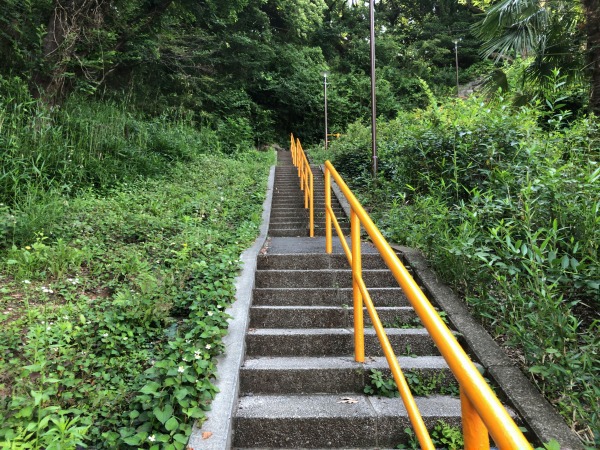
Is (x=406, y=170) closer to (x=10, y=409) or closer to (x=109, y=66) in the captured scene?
(x=10, y=409)

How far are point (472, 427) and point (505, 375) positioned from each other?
5.12 ft

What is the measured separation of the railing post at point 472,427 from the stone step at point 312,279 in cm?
252

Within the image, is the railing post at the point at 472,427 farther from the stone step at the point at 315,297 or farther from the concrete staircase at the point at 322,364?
the stone step at the point at 315,297

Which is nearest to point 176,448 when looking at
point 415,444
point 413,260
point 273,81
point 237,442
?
point 237,442

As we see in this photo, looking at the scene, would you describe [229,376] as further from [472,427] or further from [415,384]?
[472,427]

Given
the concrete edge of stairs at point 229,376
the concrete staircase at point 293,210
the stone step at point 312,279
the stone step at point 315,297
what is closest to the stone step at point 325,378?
the concrete edge of stairs at point 229,376

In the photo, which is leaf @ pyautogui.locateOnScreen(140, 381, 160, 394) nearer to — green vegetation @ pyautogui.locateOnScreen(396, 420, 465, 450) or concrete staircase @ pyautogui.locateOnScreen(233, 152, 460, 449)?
concrete staircase @ pyautogui.locateOnScreen(233, 152, 460, 449)

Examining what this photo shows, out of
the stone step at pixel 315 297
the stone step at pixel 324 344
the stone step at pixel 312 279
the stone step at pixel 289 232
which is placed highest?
the stone step at pixel 289 232

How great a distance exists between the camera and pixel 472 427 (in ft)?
3.14

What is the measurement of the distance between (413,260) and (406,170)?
2355 millimetres

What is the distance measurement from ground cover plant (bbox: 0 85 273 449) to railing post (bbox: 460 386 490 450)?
131 centimetres

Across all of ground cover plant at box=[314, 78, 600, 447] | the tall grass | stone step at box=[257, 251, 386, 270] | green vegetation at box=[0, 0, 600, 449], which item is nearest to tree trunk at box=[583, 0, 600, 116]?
green vegetation at box=[0, 0, 600, 449]

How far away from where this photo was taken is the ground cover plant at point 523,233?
206cm

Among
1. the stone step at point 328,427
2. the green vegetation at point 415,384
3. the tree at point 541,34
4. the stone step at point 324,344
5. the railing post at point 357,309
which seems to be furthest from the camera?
the tree at point 541,34
